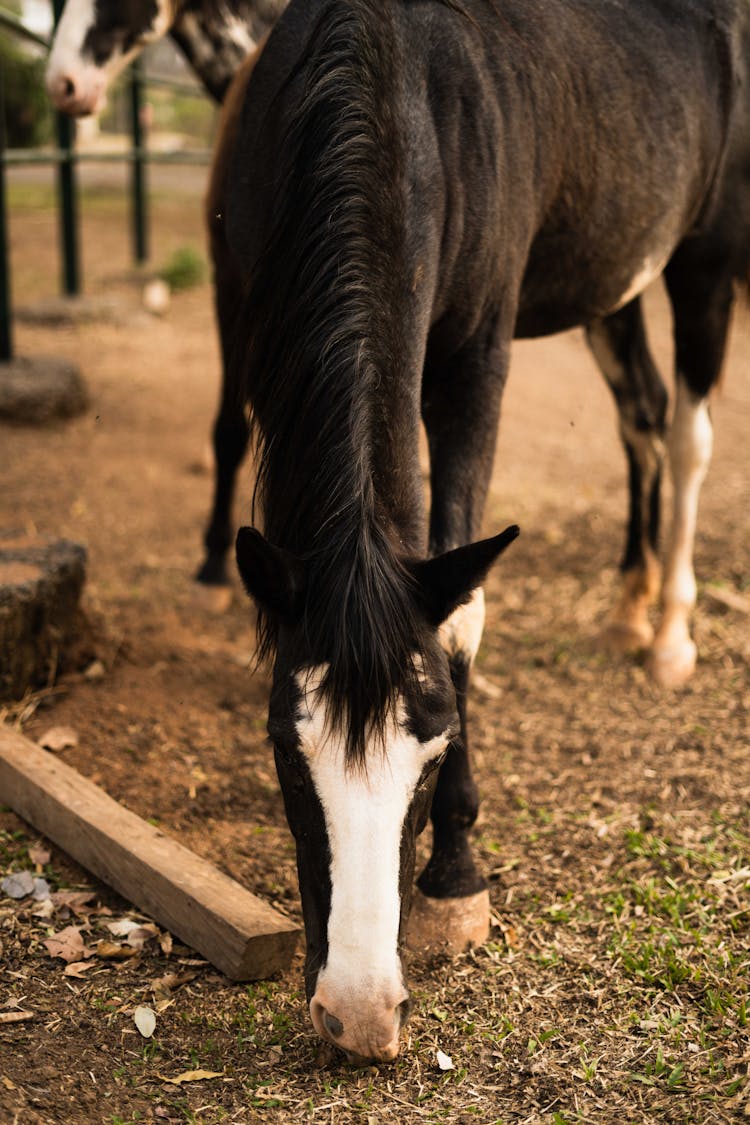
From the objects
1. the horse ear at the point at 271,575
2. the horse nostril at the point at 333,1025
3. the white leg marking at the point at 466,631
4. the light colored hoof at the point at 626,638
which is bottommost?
the light colored hoof at the point at 626,638

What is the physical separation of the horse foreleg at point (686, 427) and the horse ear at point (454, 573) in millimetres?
2230

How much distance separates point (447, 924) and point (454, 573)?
39.5 inches

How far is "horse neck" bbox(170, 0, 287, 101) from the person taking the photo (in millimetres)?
4809

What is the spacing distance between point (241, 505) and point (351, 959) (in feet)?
11.9

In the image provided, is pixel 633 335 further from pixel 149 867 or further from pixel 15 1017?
pixel 15 1017

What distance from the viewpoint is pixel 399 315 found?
7.64ft

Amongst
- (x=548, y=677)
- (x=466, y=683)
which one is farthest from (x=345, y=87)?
(x=548, y=677)

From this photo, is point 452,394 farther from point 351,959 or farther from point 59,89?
point 59,89

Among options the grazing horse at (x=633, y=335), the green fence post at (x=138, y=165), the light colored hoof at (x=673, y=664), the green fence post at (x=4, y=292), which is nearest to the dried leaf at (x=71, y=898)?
the grazing horse at (x=633, y=335)

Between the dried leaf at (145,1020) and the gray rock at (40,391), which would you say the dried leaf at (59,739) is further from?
the gray rock at (40,391)

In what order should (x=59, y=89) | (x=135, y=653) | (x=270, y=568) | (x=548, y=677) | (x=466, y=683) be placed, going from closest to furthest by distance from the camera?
(x=270, y=568) → (x=466, y=683) → (x=135, y=653) → (x=548, y=677) → (x=59, y=89)

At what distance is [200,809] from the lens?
309 cm

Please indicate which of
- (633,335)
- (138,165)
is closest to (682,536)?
(633,335)

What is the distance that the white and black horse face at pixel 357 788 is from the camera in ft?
6.16
